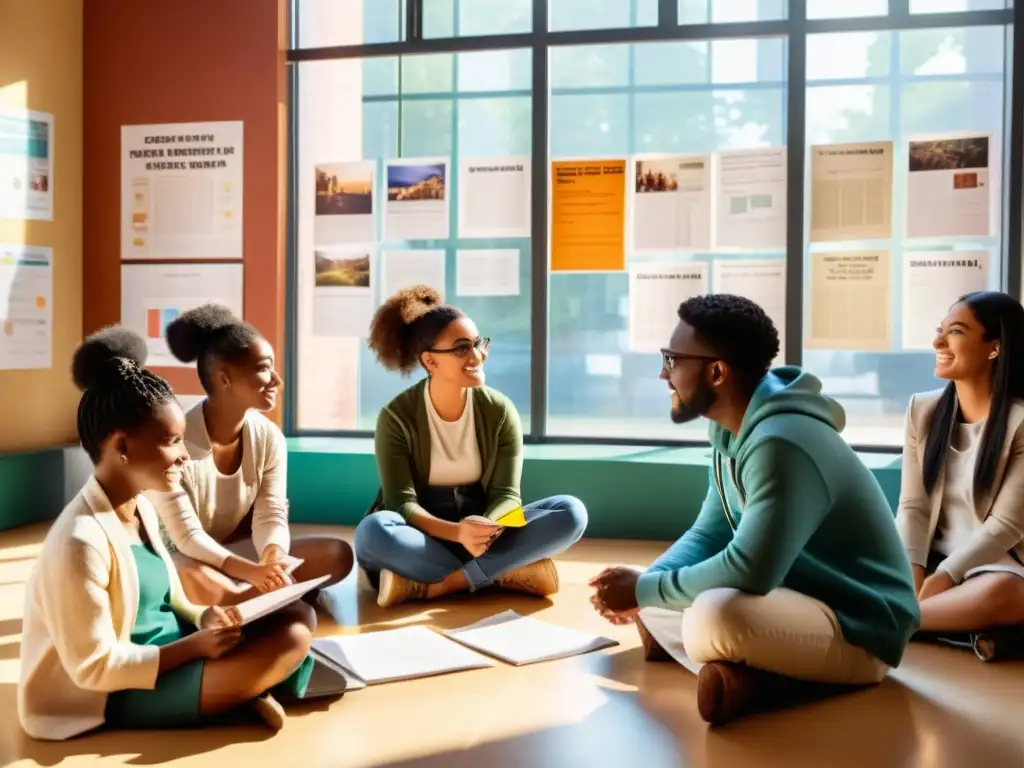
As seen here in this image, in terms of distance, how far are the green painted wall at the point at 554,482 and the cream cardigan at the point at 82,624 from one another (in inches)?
107

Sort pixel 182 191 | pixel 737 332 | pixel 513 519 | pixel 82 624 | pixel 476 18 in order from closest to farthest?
pixel 82 624 < pixel 737 332 < pixel 513 519 < pixel 476 18 < pixel 182 191

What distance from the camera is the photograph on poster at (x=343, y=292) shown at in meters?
5.38

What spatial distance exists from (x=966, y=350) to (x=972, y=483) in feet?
1.35

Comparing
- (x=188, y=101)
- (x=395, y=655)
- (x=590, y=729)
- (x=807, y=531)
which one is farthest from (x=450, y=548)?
(x=188, y=101)

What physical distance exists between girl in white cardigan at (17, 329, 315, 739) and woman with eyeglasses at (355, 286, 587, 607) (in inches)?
45.9

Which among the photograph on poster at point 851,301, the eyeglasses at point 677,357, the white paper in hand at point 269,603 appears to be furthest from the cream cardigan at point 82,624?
the photograph on poster at point 851,301

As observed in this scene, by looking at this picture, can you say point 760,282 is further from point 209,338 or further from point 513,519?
point 209,338

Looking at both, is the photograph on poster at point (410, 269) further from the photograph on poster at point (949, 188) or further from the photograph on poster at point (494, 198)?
the photograph on poster at point (949, 188)

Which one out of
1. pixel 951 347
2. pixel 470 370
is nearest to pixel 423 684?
pixel 470 370

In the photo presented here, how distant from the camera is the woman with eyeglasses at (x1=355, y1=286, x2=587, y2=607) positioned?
3.64m

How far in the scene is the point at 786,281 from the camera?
4.95 m

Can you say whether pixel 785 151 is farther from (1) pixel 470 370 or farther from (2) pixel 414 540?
(2) pixel 414 540

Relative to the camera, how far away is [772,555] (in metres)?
2.39

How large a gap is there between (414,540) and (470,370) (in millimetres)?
637
